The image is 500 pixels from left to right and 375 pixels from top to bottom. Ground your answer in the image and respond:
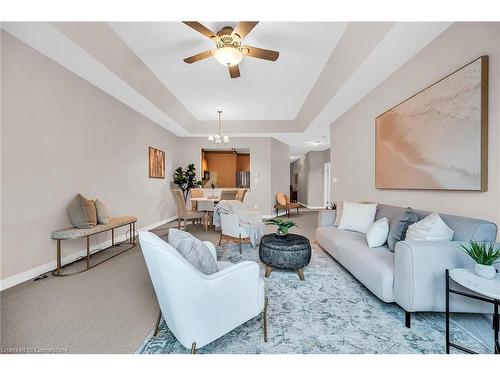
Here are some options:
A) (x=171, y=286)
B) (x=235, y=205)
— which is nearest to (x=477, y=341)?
(x=171, y=286)

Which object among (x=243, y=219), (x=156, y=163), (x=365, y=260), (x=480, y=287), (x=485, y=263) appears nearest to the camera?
(x=480, y=287)

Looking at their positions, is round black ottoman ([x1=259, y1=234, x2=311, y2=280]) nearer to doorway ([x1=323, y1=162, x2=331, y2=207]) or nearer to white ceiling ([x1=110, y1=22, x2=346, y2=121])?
white ceiling ([x1=110, y1=22, x2=346, y2=121])

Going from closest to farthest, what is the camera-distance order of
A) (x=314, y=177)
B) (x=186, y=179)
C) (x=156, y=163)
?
(x=156, y=163) → (x=186, y=179) → (x=314, y=177)

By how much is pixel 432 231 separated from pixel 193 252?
1995mm

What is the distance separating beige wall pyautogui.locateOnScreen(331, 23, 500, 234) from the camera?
5.34 feet

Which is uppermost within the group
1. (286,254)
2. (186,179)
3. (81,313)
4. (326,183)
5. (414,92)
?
(414,92)

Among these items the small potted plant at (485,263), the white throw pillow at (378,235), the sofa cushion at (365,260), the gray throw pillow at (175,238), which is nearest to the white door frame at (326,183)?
the sofa cushion at (365,260)

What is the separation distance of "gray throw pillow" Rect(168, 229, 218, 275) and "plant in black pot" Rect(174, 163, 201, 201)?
5.01 meters

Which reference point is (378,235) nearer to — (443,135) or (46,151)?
(443,135)

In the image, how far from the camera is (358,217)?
2.93 m

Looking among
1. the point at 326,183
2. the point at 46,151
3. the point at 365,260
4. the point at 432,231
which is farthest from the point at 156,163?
the point at 326,183

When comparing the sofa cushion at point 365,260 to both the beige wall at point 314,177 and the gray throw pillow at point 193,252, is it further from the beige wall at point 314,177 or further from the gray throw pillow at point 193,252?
the beige wall at point 314,177

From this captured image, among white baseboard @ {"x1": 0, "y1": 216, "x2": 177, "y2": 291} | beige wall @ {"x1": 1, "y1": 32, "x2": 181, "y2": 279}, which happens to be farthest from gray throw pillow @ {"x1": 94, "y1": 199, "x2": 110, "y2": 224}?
white baseboard @ {"x1": 0, "y1": 216, "x2": 177, "y2": 291}
